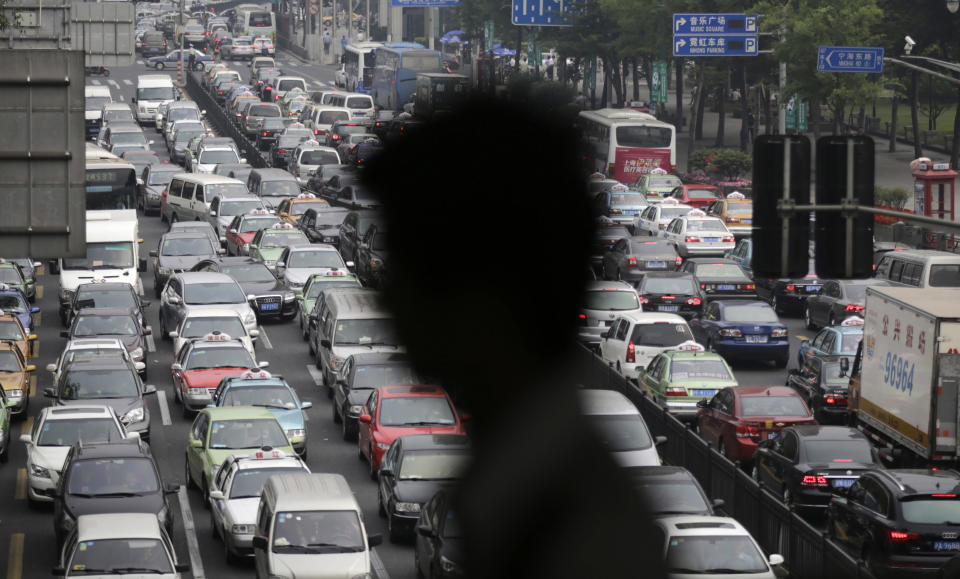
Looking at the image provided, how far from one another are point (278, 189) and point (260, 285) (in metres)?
15.2

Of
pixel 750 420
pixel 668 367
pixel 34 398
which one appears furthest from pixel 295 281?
pixel 750 420

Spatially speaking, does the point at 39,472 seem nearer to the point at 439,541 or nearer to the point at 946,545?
the point at 439,541

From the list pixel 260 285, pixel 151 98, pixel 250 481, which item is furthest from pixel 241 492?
pixel 151 98

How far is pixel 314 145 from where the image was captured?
58.7 meters

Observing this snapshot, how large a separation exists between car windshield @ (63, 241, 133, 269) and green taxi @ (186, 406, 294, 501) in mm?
15632

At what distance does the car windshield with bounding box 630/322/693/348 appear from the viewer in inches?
1248

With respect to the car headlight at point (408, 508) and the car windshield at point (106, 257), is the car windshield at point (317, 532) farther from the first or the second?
the car windshield at point (106, 257)

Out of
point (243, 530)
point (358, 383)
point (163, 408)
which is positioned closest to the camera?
point (243, 530)

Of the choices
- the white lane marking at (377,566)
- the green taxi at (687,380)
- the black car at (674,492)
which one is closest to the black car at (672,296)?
the green taxi at (687,380)

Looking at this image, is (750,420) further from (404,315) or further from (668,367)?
(404,315)

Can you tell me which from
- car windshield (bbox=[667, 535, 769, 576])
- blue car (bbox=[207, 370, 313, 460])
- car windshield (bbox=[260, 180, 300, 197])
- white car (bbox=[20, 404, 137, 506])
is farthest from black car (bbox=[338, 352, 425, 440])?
car windshield (bbox=[260, 180, 300, 197])

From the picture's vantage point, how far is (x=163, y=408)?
103 feet

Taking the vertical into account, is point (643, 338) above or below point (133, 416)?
above

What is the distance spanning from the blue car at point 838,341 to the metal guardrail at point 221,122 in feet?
116
